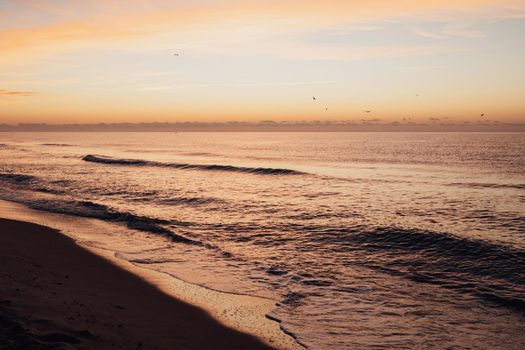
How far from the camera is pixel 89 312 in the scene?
944 centimetres

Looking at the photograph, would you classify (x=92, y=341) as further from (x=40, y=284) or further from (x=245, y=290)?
(x=245, y=290)

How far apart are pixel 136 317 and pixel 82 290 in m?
2.39

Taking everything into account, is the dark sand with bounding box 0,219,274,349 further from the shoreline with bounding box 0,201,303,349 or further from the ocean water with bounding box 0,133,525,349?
the ocean water with bounding box 0,133,525,349

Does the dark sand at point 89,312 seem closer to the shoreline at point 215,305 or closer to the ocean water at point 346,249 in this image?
the shoreline at point 215,305

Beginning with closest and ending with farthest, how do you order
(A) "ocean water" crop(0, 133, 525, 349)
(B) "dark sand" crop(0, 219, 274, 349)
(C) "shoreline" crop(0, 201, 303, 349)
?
(B) "dark sand" crop(0, 219, 274, 349) < (C) "shoreline" crop(0, 201, 303, 349) < (A) "ocean water" crop(0, 133, 525, 349)

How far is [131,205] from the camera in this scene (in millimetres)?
29594

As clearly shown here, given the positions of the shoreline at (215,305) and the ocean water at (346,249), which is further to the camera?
the ocean water at (346,249)

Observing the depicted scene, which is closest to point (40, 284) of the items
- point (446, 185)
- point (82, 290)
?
point (82, 290)

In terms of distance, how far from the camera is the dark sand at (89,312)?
7625mm

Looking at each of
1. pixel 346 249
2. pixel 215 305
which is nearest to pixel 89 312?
pixel 215 305

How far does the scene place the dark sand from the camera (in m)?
7.62

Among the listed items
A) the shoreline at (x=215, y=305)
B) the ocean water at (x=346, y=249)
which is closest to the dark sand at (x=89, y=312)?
the shoreline at (x=215, y=305)

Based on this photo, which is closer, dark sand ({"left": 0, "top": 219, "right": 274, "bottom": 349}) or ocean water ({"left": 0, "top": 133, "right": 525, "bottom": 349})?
dark sand ({"left": 0, "top": 219, "right": 274, "bottom": 349})

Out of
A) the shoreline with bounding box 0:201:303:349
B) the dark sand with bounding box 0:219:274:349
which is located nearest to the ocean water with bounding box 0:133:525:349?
the shoreline with bounding box 0:201:303:349
